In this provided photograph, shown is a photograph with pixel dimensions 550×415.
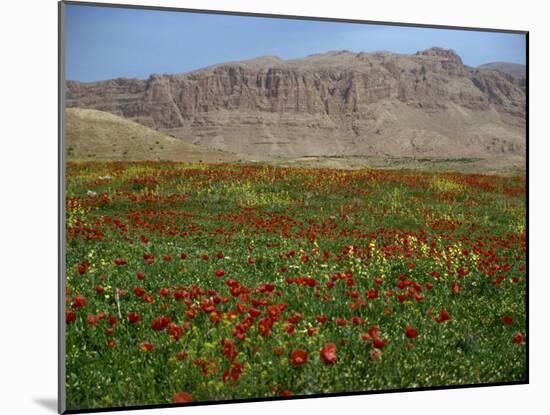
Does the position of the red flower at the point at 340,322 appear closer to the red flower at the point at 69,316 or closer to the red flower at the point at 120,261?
the red flower at the point at 120,261

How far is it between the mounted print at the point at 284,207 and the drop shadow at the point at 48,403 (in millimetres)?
196

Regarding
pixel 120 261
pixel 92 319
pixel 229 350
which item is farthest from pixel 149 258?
pixel 229 350

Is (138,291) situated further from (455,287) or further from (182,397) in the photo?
(455,287)

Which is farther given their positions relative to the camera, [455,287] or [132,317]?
[455,287]

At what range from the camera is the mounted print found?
6.63m

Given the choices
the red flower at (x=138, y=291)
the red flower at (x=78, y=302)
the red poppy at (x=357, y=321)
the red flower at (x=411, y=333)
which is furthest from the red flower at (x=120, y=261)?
the red flower at (x=411, y=333)

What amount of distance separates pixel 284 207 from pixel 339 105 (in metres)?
1.17

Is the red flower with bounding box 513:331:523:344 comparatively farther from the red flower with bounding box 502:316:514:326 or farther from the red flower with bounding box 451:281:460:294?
the red flower with bounding box 451:281:460:294

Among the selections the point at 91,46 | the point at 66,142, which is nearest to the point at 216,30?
the point at 91,46

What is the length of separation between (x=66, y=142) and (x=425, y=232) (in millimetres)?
3695

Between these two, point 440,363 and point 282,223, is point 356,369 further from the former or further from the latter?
point 282,223

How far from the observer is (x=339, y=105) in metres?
7.62

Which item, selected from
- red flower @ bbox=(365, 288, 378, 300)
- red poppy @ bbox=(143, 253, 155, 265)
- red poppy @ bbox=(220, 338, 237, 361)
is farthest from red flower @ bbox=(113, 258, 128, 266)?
red flower @ bbox=(365, 288, 378, 300)

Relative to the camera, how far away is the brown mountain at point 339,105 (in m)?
7.19
